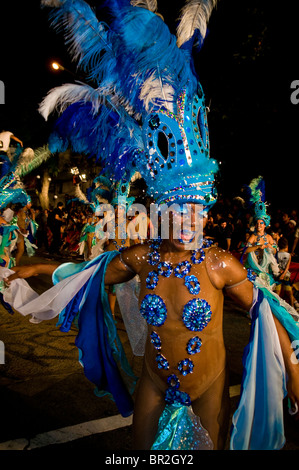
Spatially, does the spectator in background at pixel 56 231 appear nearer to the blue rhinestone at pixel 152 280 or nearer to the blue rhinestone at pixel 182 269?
the blue rhinestone at pixel 152 280

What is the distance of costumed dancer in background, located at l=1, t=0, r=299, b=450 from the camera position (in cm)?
212

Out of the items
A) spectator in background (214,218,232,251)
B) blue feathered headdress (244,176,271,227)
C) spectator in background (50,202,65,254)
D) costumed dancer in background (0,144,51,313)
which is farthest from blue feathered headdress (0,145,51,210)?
spectator in background (50,202,65,254)

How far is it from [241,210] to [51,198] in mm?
23330

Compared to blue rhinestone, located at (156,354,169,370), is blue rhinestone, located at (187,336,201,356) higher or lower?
higher

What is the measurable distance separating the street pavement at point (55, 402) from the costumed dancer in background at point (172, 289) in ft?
2.62

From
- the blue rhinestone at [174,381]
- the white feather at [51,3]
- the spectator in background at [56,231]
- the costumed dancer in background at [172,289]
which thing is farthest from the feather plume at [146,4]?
the spectator in background at [56,231]

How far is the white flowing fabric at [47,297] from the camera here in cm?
253

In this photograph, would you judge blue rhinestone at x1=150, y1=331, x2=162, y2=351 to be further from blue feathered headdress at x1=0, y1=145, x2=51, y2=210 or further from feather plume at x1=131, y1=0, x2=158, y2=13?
blue feathered headdress at x1=0, y1=145, x2=51, y2=210

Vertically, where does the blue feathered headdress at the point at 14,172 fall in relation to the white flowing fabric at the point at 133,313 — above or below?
above

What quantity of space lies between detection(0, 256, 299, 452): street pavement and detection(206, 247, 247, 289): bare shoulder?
60.4 inches

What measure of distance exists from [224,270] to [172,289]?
0.35 m
